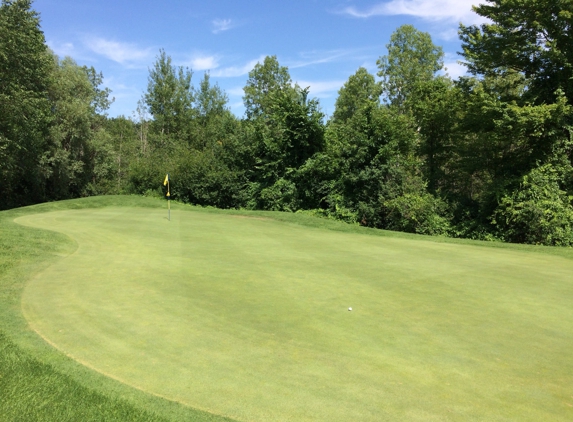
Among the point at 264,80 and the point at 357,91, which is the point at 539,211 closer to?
the point at 357,91

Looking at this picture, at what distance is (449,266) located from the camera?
9477 millimetres

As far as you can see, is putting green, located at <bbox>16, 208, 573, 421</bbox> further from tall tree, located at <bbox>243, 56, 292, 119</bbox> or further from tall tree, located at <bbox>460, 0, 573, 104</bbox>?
tall tree, located at <bbox>243, 56, 292, 119</bbox>

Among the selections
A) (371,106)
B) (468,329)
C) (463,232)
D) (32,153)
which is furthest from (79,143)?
(468,329)

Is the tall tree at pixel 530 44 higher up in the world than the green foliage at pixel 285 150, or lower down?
higher up

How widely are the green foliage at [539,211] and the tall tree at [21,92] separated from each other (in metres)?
31.7

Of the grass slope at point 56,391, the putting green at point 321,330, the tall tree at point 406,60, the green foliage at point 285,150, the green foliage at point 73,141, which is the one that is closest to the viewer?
the grass slope at point 56,391

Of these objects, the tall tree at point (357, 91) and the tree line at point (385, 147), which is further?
the tall tree at point (357, 91)

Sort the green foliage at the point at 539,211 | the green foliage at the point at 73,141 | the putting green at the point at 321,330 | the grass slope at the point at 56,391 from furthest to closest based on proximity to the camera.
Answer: the green foliage at the point at 73,141 → the green foliage at the point at 539,211 → the putting green at the point at 321,330 → the grass slope at the point at 56,391

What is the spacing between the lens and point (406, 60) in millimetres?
47594

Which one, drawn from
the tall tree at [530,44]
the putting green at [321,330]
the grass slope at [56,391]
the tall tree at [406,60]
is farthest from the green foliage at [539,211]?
the tall tree at [406,60]

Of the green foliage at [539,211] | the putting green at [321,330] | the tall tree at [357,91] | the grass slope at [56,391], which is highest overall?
the tall tree at [357,91]

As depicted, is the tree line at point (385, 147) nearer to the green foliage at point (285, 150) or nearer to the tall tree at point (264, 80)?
the green foliage at point (285, 150)

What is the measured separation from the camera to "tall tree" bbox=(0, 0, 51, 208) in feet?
91.9

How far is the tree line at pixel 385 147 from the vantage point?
60.6 feet
